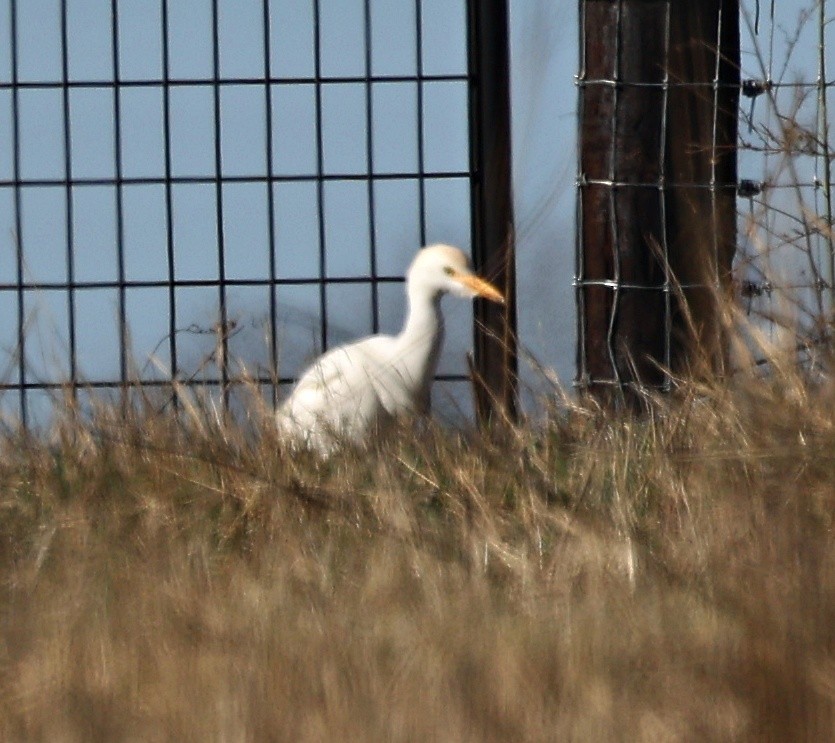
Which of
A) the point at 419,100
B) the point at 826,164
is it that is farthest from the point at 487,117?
the point at 826,164

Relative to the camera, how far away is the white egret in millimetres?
2838

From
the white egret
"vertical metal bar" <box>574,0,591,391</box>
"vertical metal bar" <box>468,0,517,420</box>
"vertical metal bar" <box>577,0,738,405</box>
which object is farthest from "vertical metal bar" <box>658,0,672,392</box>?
"vertical metal bar" <box>468,0,517,420</box>

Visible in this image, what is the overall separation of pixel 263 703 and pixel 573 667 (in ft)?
0.79

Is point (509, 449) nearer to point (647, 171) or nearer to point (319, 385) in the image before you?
point (319, 385)

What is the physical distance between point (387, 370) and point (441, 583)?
6.01ft

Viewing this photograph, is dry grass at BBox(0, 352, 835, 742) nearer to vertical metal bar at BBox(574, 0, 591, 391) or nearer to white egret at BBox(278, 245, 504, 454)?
white egret at BBox(278, 245, 504, 454)

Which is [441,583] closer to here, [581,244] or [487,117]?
[581,244]

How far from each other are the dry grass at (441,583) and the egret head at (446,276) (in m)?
1.23

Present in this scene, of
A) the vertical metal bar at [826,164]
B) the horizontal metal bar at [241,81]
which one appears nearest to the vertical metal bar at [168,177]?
the horizontal metal bar at [241,81]

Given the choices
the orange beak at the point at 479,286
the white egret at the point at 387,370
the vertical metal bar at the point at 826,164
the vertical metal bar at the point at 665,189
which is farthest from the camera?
the orange beak at the point at 479,286

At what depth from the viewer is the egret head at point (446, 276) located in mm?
3773

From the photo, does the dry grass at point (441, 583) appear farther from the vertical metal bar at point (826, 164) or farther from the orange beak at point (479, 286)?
the orange beak at point (479, 286)

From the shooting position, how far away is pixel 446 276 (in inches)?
151

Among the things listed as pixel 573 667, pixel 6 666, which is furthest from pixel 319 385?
pixel 573 667
